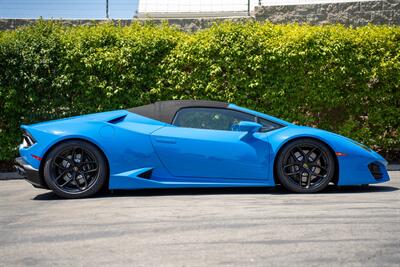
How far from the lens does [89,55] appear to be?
1195 cm

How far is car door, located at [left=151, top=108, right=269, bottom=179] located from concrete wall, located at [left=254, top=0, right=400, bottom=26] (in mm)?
8661

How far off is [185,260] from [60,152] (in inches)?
145

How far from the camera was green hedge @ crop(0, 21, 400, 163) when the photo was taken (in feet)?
38.7

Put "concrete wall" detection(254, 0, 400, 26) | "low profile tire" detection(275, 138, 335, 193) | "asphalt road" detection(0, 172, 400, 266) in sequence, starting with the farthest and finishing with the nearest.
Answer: "concrete wall" detection(254, 0, 400, 26)
"low profile tire" detection(275, 138, 335, 193)
"asphalt road" detection(0, 172, 400, 266)

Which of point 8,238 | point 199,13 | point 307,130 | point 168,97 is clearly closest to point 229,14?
point 199,13

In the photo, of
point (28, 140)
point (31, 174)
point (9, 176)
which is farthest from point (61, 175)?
point (9, 176)

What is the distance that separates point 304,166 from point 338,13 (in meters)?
8.91

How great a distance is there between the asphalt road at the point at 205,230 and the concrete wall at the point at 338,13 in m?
8.84

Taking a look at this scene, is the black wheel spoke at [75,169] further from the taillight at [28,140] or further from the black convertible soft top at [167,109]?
the black convertible soft top at [167,109]

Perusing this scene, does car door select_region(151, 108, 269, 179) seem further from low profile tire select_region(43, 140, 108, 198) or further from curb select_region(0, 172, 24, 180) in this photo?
curb select_region(0, 172, 24, 180)

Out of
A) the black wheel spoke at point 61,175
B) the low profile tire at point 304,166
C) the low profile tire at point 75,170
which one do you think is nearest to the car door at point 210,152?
the low profile tire at point 304,166

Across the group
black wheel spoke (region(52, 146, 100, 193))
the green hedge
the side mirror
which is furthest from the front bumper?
the green hedge

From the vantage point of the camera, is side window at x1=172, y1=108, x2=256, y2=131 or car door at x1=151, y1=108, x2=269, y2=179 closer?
car door at x1=151, y1=108, x2=269, y2=179

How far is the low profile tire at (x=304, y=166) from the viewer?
834 cm
